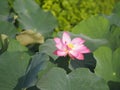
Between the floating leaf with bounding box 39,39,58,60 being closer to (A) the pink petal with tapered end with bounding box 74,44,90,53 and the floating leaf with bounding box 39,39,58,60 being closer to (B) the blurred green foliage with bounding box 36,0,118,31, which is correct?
(A) the pink petal with tapered end with bounding box 74,44,90,53

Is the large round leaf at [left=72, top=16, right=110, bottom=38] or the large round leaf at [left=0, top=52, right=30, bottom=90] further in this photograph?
the large round leaf at [left=72, top=16, right=110, bottom=38]

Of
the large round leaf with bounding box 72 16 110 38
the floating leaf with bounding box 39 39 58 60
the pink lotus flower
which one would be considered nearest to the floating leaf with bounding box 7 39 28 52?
the floating leaf with bounding box 39 39 58 60

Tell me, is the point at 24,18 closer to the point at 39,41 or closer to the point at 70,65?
the point at 39,41

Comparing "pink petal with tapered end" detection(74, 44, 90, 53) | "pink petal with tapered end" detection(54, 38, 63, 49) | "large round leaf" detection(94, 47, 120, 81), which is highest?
"pink petal with tapered end" detection(54, 38, 63, 49)

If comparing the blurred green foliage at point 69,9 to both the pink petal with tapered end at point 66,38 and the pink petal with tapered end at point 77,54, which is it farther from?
the pink petal with tapered end at point 77,54

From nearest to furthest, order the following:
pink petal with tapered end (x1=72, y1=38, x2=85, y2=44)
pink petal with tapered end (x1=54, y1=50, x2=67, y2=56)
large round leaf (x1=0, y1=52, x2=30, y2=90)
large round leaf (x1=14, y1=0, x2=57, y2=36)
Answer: large round leaf (x1=0, y1=52, x2=30, y2=90) < pink petal with tapered end (x1=54, y1=50, x2=67, y2=56) < pink petal with tapered end (x1=72, y1=38, x2=85, y2=44) < large round leaf (x1=14, y1=0, x2=57, y2=36)

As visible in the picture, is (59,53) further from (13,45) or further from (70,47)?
(13,45)

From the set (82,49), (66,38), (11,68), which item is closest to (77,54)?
(82,49)
